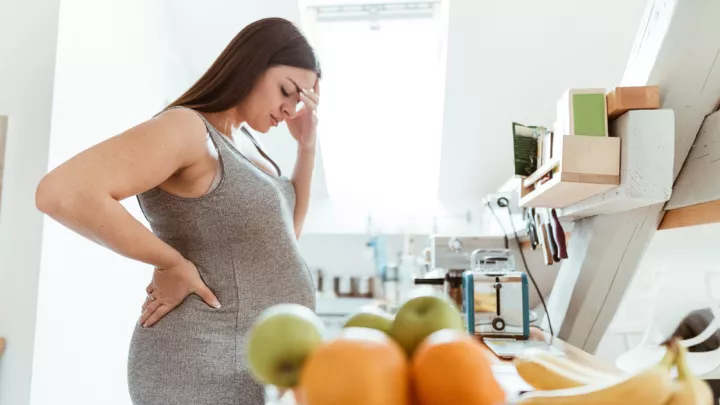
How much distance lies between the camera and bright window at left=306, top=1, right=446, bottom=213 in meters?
2.91

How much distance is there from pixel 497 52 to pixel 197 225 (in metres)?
2.24

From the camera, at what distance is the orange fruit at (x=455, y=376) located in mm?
290

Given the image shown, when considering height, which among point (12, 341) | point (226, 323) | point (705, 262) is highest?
point (705, 262)

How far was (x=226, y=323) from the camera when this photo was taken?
0.79 meters

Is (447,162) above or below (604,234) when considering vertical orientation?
above

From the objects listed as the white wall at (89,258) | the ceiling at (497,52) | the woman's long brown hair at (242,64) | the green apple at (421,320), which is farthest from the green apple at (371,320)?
the ceiling at (497,52)

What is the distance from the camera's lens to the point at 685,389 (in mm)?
352

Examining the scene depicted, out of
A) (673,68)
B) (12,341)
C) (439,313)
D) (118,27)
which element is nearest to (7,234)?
(12,341)

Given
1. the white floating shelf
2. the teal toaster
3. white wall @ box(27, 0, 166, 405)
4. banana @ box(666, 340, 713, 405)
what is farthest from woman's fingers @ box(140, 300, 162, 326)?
white wall @ box(27, 0, 166, 405)

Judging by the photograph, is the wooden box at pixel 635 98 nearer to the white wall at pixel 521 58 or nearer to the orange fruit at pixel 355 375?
the orange fruit at pixel 355 375

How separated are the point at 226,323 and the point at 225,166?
0.82 feet

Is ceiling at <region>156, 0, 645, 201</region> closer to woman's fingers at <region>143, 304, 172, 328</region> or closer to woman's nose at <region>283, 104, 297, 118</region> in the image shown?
woman's nose at <region>283, 104, 297, 118</region>

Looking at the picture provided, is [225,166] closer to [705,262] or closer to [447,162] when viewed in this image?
[705,262]

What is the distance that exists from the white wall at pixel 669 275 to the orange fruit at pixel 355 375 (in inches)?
40.2
